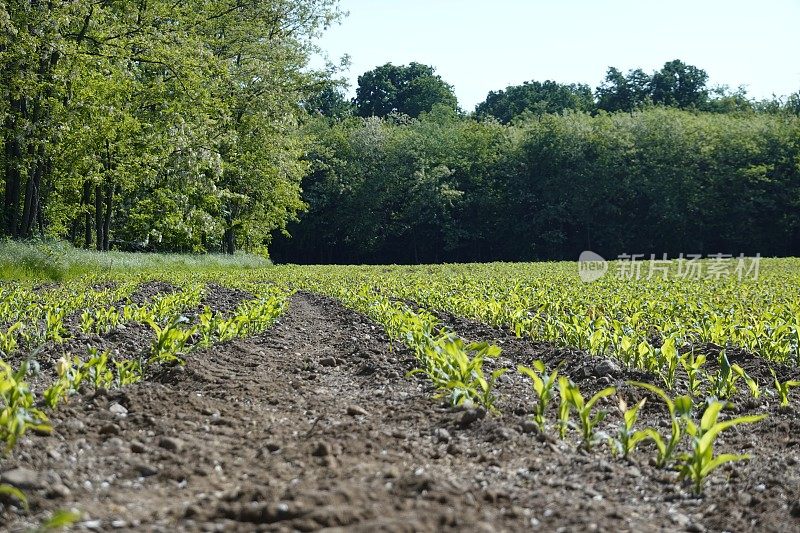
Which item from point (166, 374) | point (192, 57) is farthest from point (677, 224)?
point (166, 374)

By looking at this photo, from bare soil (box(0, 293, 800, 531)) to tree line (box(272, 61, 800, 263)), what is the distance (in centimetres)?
4641

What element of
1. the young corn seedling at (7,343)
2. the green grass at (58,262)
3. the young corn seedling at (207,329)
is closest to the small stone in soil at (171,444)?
the young corn seedling at (7,343)

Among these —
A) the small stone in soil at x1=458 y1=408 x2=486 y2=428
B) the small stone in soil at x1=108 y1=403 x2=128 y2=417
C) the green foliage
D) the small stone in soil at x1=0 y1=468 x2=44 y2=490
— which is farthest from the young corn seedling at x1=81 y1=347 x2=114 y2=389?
the green foliage

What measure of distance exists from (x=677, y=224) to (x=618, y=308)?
43647 mm

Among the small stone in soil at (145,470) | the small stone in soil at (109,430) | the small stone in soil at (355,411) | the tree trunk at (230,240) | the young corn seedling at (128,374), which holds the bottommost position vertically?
the small stone in soil at (355,411)

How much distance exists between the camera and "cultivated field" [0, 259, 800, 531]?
2.67 meters

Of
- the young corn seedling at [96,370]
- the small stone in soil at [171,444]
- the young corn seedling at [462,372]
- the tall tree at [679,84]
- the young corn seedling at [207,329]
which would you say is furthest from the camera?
the tall tree at [679,84]

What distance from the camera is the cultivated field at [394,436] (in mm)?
2674

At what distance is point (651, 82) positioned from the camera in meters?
78.7

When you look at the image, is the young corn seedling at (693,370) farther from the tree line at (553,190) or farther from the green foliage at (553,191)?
the green foliage at (553,191)

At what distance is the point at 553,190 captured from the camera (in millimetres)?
53969

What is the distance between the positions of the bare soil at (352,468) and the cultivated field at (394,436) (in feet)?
0.04

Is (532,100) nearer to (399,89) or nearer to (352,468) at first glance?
(399,89)

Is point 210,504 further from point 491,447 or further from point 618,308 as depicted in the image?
point 618,308
